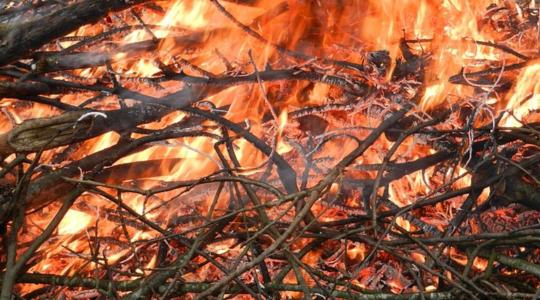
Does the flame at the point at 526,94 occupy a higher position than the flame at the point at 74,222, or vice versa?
the flame at the point at 74,222

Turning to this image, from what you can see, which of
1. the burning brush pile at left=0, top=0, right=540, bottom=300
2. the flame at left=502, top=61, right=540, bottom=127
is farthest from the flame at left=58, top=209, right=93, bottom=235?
the flame at left=502, top=61, right=540, bottom=127

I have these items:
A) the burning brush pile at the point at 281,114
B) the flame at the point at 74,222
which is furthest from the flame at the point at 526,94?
the flame at the point at 74,222

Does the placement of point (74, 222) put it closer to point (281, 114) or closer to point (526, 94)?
point (281, 114)

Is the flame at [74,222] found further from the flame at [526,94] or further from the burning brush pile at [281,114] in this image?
the flame at [526,94]

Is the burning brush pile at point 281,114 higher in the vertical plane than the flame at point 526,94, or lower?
higher

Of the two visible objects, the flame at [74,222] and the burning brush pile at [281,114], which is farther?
the flame at [74,222]

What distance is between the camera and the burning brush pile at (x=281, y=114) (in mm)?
1969

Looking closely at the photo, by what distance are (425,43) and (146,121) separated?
1.17m

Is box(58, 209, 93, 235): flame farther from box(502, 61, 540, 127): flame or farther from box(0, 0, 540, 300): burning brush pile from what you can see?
box(502, 61, 540, 127): flame

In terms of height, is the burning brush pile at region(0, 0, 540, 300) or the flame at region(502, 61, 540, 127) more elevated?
the burning brush pile at region(0, 0, 540, 300)

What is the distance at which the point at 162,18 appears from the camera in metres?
2.45

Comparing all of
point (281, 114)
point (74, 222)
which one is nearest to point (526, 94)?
point (281, 114)

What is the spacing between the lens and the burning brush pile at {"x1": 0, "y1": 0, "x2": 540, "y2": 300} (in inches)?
77.5

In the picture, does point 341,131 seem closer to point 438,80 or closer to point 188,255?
point 438,80
